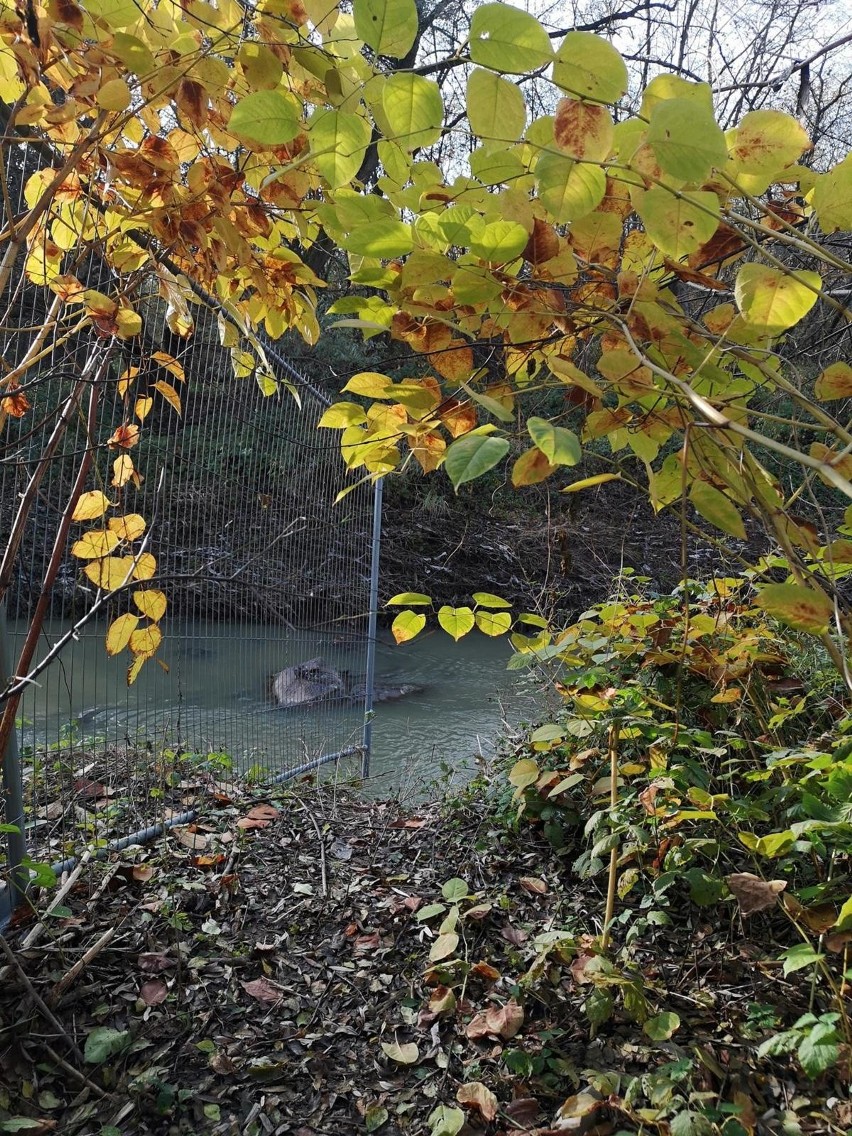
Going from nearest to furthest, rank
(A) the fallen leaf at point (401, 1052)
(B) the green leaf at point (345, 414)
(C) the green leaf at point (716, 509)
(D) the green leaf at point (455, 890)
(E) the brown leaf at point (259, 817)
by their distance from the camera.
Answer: (C) the green leaf at point (716, 509), (B) the green leaf at point (345, 414), (A) the fallen leaf at point (401, 1052), (D) the green leaf at point (455, 890), (E) the brown leaf at point (259, 817)

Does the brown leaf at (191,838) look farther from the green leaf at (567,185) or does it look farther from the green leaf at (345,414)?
the green leaf at (567,185)

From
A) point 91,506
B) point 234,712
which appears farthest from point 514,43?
point 234,712

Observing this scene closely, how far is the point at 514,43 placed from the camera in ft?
2.13

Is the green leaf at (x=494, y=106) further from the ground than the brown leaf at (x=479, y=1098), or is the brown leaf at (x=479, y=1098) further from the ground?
the green leaf at (x=494, y=106)

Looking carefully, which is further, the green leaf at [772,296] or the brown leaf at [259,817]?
the brown leaf at [259,817]

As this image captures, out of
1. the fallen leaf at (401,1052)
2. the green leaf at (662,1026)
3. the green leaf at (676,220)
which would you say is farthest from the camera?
the fallen leaf at (401,1052)

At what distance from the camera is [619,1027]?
172 cm

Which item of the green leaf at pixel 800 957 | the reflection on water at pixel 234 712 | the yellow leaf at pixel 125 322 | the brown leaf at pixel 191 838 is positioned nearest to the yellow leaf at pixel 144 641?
the yellow leaf at pixel 125 322

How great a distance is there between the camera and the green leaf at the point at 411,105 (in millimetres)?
730

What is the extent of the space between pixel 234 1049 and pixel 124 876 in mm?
665

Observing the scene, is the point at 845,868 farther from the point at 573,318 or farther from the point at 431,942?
the point at 573,318

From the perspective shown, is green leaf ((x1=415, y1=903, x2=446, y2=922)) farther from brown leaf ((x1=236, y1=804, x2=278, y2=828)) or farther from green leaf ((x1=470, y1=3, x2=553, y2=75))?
green leaf ((x1=470, y1=3, x2=553, y2=75))

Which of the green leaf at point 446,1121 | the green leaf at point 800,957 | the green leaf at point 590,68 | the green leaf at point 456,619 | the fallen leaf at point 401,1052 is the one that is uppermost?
the green leaf at point 590,68

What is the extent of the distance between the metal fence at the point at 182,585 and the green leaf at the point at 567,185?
4.23 ft
